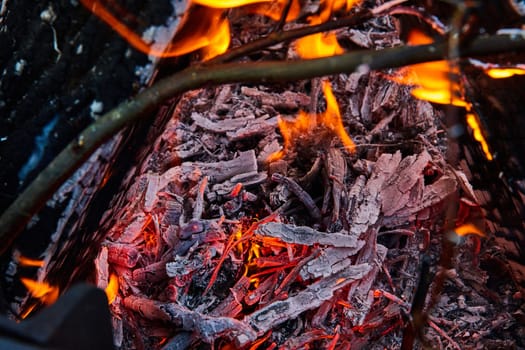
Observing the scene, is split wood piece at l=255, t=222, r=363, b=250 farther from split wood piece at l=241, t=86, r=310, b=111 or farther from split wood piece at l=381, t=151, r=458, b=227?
split wood piece at l=241, t=86, r=310, b=111

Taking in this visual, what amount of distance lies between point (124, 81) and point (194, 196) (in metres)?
0.84

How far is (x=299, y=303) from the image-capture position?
1.54 meters

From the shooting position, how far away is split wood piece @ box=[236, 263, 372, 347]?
1504 millimetres

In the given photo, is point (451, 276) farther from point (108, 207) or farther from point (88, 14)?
point (88, 14)

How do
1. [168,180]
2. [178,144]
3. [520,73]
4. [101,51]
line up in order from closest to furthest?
[101,51] → [520,73] → [168,180] → [178,144]

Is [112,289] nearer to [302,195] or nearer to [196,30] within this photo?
[302,195]

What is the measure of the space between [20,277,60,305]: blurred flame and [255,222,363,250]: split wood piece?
1.98 ft

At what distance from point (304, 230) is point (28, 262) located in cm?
77

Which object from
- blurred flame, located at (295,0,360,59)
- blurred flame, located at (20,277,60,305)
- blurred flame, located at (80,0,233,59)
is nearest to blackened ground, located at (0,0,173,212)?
blurred flame, located at (80,0,233,59)

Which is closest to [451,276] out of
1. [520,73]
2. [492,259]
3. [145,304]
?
[492,259]

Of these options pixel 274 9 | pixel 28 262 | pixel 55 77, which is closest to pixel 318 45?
pixel 274 9

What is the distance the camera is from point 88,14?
1.01 m

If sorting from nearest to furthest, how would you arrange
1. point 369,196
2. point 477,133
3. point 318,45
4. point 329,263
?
point 477,133 < point 329,263 < point 369,196 < point 318,45

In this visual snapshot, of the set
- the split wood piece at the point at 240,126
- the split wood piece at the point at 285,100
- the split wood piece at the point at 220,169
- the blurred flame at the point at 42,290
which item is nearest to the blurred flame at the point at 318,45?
the split wood piece at the point at 285,100
